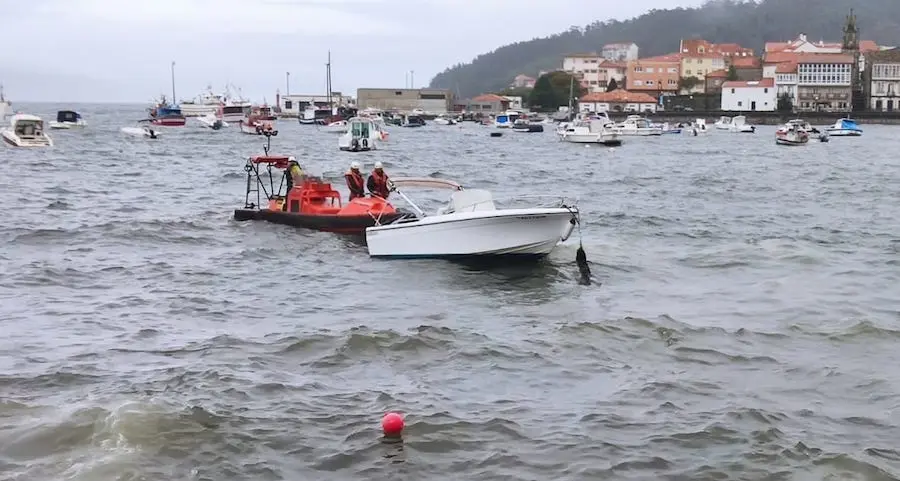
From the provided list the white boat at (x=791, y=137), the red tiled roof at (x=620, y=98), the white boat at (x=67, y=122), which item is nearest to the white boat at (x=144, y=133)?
the white boat at (x=67, y=122)

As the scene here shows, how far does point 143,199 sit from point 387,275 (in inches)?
677

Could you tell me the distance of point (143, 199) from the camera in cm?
3253

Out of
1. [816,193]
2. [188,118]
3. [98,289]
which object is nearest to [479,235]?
[98,289]

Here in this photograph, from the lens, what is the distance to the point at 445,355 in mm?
12469

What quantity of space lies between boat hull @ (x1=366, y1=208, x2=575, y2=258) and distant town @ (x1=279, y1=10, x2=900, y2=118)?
120931mm

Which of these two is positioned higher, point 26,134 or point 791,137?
point 26,134

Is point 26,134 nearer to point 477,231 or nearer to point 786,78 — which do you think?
point 477,231

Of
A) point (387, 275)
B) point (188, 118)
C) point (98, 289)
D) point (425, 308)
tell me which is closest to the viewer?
point (425, 308)

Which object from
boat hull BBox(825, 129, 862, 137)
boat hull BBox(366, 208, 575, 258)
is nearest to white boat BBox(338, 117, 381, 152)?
boat hull BBox(825, 129, 862, 137)

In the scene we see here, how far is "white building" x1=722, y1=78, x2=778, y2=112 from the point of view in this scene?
13288 centimetres

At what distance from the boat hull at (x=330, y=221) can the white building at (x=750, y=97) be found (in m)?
119

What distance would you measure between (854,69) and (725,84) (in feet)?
62.2

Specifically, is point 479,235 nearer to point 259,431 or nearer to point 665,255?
point 665,255

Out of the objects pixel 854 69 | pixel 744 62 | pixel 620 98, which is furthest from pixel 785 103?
pixel 744 62
